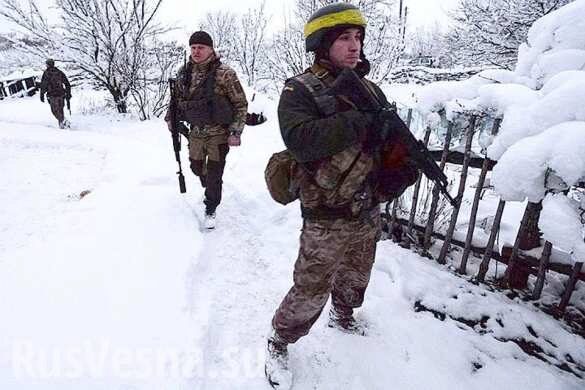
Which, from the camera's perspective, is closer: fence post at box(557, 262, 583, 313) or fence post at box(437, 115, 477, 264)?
fence post at box(557, 262, 583, 313)

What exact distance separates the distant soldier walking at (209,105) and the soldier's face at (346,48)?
6.39ft

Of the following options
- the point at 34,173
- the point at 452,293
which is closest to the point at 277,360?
the point at 452,293

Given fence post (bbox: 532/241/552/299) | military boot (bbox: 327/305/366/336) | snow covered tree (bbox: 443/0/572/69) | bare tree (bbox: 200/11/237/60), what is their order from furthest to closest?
bare tree (bbox: 200/11/237/60) → snow covered tree (bbox: 443/0/572/69) → fence post (bbox: 532/241/552/299) → military boot (bbox: 327/305/366/336)

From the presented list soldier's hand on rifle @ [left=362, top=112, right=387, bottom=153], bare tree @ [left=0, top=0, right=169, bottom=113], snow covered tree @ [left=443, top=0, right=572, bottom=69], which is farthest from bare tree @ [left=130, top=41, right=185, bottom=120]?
soldier's hand on rifle @ [left=362, top=112, right=387, bottom=153]

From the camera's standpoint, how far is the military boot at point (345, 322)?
2385 millimetres

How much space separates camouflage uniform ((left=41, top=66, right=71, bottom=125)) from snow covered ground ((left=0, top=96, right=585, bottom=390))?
6.76 m

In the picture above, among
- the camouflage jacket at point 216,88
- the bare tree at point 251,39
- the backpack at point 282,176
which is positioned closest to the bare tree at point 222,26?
the bare tree at point 251,39

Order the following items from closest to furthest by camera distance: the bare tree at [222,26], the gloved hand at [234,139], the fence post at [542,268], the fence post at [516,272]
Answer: the fence post at [542,268] → the fence post at [516,272] → the gloved hand at [234,139] → the bare tree at [222,26]

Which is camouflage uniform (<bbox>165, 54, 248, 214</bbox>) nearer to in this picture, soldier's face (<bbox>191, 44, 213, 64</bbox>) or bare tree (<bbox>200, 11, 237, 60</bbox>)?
soldier's face (<bbox>191, 44, 213, 64</bbox>)

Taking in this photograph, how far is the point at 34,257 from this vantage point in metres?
2.95

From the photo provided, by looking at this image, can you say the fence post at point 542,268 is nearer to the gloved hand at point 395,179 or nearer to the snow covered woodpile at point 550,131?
the snow covered woodpile at point 550,131

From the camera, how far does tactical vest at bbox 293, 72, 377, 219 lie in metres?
1.65

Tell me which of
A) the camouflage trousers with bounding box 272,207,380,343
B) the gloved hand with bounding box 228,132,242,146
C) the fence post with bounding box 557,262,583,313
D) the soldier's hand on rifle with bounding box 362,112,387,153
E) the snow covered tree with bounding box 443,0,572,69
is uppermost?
the snow covered tree with bounding box 443,0,572,69

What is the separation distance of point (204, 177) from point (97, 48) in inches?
389
